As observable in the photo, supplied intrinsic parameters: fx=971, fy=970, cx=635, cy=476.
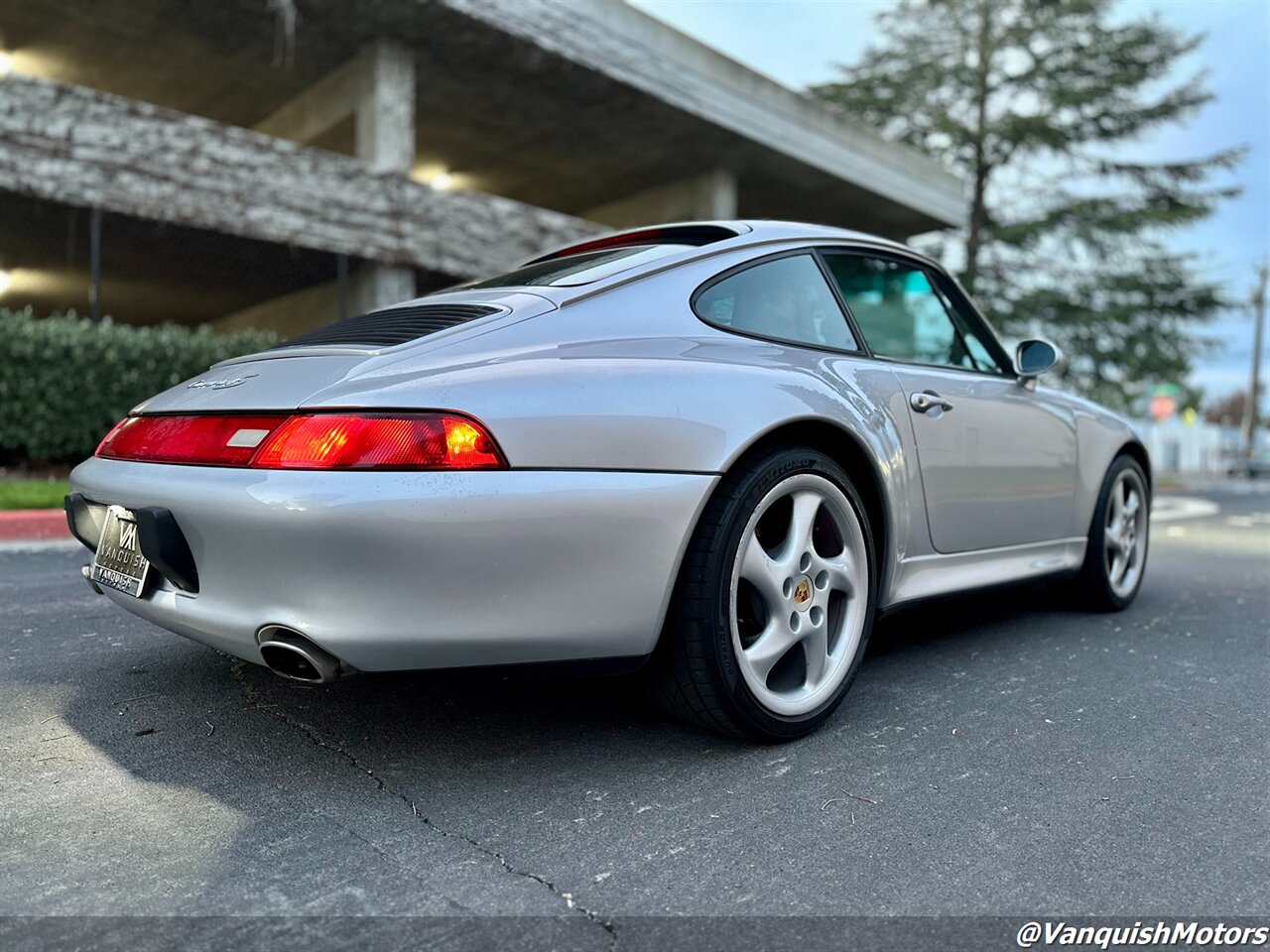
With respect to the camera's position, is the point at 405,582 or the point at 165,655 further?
the point at 165,655

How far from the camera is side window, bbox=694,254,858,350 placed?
2.57m

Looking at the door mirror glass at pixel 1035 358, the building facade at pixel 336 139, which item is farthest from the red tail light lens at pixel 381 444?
the building facade at pixel 336 139

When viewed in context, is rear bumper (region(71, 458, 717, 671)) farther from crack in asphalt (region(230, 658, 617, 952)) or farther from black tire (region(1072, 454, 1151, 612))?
black tire (region(1072, 454, 1151, 612))

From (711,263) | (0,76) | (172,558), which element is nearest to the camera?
(172,558)

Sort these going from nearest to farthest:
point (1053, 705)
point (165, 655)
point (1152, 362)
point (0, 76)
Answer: point (1053, 705), point (165, 655), point (0, 76), point (1152, 362)

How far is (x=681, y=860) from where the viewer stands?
5.87 feet

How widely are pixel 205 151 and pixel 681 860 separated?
11.0m

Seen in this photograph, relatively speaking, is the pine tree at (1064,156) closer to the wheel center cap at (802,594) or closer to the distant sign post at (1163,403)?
the distant sign post at (1163,403)

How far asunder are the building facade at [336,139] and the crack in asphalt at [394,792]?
339 inches

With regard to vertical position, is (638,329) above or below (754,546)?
above

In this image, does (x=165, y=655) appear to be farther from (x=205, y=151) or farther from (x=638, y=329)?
(x=205, y=151)

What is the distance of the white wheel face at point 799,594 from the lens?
2332 millimetres

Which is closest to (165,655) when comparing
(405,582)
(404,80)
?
(405,582)

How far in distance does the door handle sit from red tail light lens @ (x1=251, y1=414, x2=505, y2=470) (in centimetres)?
149
